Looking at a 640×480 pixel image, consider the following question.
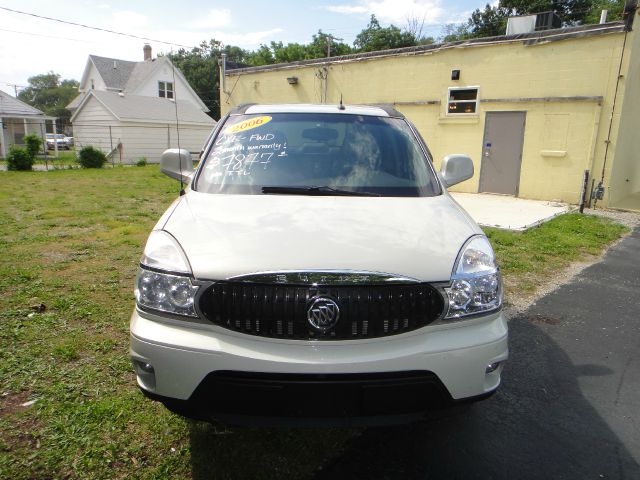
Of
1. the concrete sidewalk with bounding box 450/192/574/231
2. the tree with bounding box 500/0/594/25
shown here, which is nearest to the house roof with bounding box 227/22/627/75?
the concrete sidewalk with bounding box 450/192/574/231

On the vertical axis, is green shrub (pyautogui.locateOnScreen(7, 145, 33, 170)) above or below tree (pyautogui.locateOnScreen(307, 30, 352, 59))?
below

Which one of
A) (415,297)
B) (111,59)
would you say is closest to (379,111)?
(415,297)

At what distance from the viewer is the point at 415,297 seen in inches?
79.0

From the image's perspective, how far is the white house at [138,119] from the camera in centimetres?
2680

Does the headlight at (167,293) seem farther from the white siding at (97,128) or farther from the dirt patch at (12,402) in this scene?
the white siding at (97,128)

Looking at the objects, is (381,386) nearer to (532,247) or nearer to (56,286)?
(56,286)

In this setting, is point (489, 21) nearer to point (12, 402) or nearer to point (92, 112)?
point (92, 112)

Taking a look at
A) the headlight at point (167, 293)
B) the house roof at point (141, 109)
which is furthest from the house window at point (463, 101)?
the house roof at point (141, 109)

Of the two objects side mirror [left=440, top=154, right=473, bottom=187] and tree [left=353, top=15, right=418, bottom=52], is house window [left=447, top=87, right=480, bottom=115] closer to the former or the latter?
side mirror [left=440, top=154, right=473, bottom=187]

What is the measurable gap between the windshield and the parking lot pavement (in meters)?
1.42

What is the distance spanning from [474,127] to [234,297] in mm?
12984

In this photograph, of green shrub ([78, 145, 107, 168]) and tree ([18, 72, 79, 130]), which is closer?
green shrub ([78, 145, 107, 168])

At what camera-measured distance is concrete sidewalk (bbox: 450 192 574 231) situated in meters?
8.82

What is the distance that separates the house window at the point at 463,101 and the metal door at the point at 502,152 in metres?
0.57
